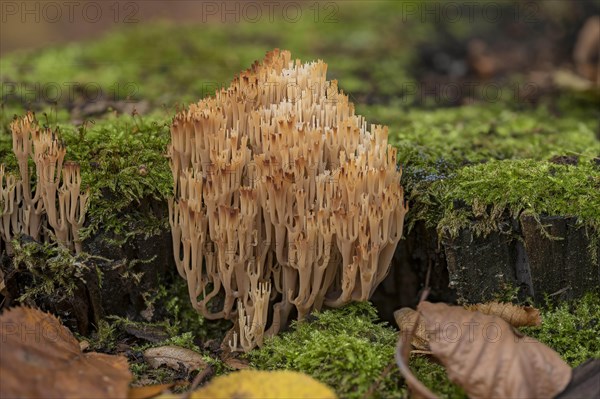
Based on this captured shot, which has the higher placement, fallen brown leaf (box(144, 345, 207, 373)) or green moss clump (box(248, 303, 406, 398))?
green moss clump (box(248, 303, 406, 398))

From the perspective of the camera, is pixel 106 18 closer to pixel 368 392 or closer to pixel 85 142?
pixel 85 142

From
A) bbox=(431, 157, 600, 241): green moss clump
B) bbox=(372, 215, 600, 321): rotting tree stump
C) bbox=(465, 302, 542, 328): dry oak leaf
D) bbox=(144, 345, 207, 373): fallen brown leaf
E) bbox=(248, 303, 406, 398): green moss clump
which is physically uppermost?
bbox=(431, 157, 600, 241): green moss clump

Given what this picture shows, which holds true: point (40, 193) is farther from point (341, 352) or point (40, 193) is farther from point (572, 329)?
point (572, 329)

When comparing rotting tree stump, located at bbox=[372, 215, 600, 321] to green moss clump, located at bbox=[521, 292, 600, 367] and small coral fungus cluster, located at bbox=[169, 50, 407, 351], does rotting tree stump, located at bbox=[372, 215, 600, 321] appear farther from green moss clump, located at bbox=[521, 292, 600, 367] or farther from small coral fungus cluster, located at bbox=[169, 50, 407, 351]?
small coral fungus cluster, located at bbox=[169, 50, 407, 351]

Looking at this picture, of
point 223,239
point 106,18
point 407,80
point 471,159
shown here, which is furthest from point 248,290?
point 106,18

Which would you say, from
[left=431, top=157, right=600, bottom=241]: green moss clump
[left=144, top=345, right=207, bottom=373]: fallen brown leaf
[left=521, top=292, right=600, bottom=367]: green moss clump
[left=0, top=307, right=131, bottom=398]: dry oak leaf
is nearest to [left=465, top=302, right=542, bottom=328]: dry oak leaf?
[left=521, top=292, right=600, bottom=367]: green moss clump

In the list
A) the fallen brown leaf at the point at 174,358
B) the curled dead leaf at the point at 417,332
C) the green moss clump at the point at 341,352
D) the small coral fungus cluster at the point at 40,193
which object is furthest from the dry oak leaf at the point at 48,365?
the curled dead leaf at the point at 417,332

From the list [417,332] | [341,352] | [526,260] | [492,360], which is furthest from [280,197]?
[526,260]
